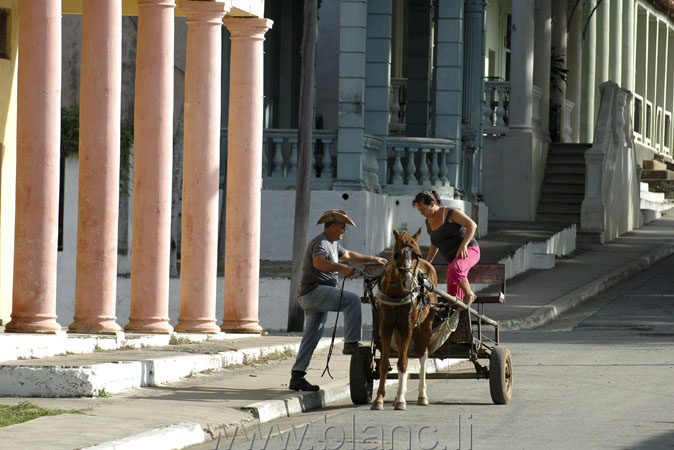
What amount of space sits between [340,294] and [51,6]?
4.16 metres

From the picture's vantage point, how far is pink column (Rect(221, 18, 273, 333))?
62.4 ft

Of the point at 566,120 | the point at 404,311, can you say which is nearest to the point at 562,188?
the point at 566,120

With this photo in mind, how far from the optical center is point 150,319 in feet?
55.1

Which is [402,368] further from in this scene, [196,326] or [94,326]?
[196,326]

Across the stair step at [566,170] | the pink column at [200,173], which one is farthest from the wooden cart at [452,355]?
the stair step at [566,170]

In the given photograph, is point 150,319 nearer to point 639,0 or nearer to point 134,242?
point 134,242

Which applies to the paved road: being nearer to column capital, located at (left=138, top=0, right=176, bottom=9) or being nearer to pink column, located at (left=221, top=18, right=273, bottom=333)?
pink column, located at (left=221, top=18, right=273, bottom=333)

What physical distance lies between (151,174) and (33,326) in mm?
2759

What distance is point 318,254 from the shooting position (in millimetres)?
13969

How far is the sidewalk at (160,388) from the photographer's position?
35.0 feet

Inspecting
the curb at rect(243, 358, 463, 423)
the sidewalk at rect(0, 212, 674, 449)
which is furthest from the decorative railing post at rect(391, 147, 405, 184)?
the curb at rect(243, 358, 463, 423)

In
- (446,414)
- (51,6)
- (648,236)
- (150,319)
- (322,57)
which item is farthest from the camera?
(648,236)

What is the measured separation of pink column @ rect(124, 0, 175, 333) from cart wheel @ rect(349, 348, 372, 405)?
3724 mm

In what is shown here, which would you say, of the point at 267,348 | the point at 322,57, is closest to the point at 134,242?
the point at 267,348
